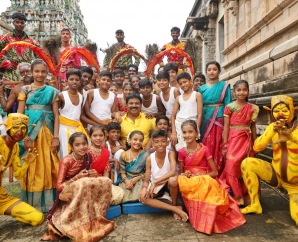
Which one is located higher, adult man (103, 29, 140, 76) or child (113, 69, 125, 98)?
adult man (103, 29, 140, 76)

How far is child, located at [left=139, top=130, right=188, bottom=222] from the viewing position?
3.28 m

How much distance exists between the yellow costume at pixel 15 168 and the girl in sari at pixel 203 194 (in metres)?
1.72

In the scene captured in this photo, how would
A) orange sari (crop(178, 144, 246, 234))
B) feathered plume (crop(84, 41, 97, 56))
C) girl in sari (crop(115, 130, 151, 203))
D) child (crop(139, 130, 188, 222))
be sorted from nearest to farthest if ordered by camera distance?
orange sari (crop(178, 144, 246, 234)), child (crop(139, 130, 188, 222)), girl in sari (crop(115, 130, 151, 203)), feathered plume (crop(84, 41, 97, 56))

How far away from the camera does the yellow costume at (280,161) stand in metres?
2.91

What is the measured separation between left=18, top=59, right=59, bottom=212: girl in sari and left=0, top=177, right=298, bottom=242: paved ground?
1.43ft

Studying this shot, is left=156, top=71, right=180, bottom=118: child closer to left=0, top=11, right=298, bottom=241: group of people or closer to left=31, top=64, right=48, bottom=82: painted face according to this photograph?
left=0, top=11, right=298, bottom=241: group of people

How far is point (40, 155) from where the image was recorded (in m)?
3.63

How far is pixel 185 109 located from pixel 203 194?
147 centimetres

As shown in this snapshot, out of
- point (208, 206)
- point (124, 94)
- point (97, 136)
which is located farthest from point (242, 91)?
point (124, 94)

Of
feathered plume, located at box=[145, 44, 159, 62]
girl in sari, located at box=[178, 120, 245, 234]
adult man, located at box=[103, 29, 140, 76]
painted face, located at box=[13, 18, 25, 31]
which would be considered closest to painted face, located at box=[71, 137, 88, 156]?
girl in sari, located at box=[178, 120, 245, 234]

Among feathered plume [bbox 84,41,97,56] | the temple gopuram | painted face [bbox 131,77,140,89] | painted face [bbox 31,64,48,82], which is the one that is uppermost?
the temple gopuram

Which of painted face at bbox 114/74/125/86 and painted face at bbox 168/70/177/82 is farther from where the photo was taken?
painted face at bbox 114/74/125/86

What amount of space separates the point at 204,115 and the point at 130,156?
133 centimetres

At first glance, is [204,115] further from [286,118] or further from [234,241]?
[234,241]
